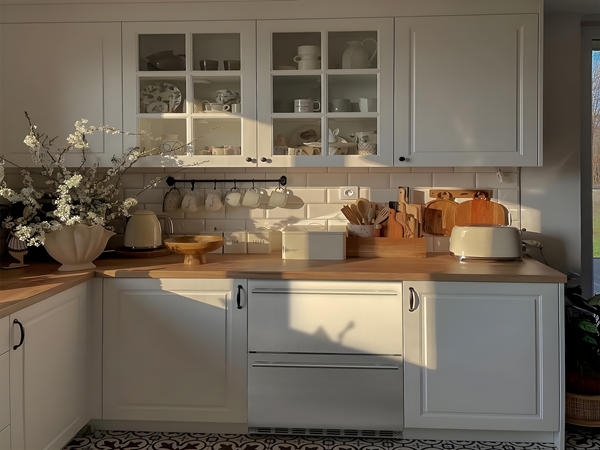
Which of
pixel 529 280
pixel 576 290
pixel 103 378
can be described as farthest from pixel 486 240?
pixel 103 378

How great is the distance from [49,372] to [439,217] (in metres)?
1.99

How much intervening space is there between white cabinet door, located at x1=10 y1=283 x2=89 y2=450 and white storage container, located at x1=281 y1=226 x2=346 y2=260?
96cm

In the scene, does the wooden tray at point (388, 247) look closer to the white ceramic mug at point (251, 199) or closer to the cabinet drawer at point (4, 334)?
the white ceramic mug at point (251, 199)

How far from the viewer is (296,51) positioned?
247 centimetres

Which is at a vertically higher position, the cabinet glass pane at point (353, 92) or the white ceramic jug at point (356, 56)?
the white ceramic jug at point (356, 56)

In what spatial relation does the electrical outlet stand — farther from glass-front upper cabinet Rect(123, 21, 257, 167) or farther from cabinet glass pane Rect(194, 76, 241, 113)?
cabinet glass pane Rect(194, 76, 241, 113)

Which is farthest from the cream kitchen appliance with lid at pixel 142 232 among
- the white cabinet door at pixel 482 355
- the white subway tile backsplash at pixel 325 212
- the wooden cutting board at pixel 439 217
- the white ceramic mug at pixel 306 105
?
the wooden cutting board at pixel 439 217

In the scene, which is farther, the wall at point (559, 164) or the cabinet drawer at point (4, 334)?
the wall at point (559, 164)

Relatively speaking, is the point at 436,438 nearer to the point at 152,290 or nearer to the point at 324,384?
the point at 324,384

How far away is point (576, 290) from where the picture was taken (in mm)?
2469

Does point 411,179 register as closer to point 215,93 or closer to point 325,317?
point 325,317

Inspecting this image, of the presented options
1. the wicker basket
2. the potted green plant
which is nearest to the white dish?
the potted green plant

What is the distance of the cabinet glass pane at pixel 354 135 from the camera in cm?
245

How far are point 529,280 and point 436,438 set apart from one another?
81 centimetres
